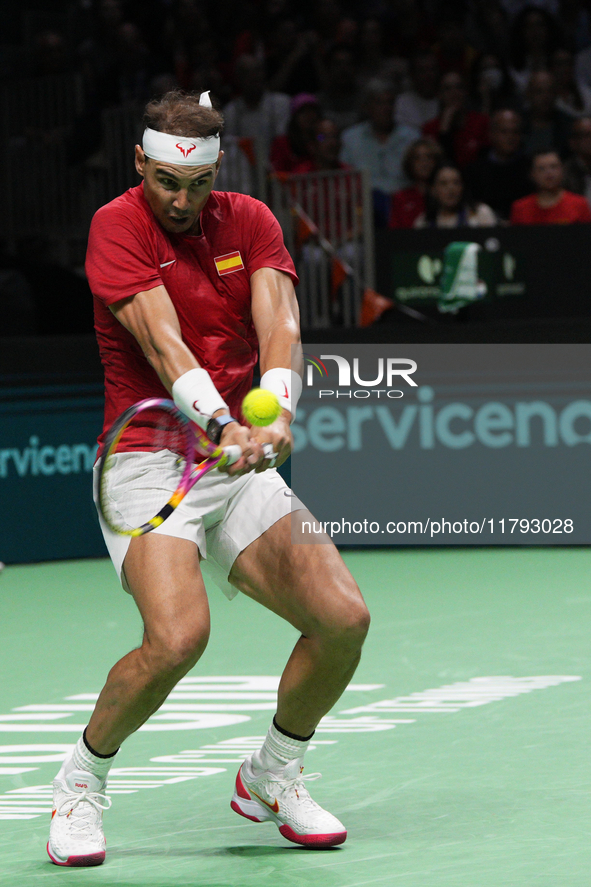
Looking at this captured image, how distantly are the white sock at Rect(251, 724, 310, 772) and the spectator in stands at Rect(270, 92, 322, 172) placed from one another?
8.45 metres

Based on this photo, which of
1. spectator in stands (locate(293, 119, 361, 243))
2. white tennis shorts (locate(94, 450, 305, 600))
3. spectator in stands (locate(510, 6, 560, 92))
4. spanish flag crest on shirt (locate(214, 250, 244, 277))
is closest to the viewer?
white tennis shorts (locate(94, 450, 305, 600))

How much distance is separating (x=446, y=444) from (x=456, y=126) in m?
4.94

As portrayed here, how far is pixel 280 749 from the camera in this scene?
13.1ft

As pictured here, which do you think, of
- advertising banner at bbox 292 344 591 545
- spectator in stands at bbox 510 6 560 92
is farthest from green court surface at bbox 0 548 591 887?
spectator in stands at bbox 510 6 560 92

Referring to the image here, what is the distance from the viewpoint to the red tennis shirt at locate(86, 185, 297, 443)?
389 cm

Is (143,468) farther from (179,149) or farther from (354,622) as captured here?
(179,149)

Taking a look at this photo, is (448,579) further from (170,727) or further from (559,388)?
(170,727)

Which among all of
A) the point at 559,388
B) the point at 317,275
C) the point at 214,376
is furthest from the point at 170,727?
the point at 317,275

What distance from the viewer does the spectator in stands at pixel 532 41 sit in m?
12.9

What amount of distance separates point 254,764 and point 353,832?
0.33m

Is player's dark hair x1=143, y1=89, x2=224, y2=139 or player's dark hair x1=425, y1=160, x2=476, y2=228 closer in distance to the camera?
player's dark hair x1=143, y1=89, x2=224, y2=139

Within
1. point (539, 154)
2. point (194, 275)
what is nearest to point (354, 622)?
point (194, 275)

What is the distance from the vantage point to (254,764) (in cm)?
407

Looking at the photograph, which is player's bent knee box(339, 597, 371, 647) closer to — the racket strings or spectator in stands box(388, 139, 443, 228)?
the racket strings
